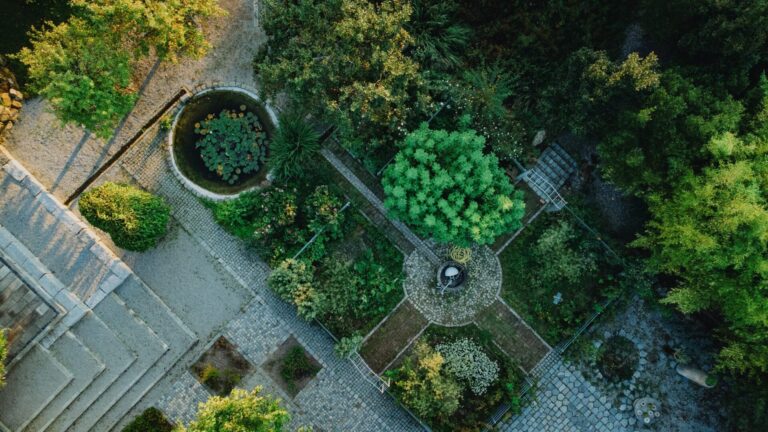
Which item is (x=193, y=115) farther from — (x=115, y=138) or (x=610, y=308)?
(x=610, y=308)

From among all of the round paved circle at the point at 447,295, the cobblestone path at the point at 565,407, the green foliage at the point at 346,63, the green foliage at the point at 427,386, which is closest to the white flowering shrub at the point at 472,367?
the green foliage at the point at 427,386

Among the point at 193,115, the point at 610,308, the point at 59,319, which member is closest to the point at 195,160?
the point at 193,115

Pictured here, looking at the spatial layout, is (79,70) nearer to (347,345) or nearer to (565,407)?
(347,345)

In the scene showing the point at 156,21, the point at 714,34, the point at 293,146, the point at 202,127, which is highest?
the point at 714,34

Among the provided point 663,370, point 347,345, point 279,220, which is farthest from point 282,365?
point 663,370

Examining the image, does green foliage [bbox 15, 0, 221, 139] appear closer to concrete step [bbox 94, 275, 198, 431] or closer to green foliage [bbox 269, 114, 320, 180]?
green foliage [bbox 269, 114, 320, 180]

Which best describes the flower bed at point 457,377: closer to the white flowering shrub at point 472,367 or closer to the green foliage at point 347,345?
the white flowering shrub at point 472,367
